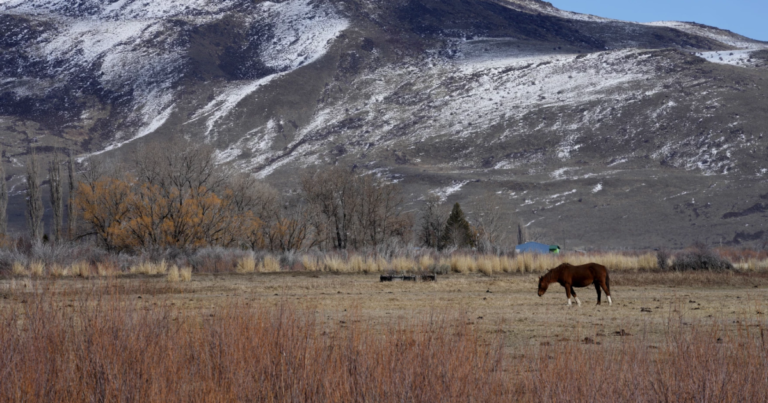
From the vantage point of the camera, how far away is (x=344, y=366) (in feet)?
20.2

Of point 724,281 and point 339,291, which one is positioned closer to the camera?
point 339,291

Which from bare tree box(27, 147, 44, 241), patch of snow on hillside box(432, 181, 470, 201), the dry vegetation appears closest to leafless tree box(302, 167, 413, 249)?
the dry vegetation

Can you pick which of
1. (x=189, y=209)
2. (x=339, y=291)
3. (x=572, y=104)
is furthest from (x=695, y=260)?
(x=572, y=104)

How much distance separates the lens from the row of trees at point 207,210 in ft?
138

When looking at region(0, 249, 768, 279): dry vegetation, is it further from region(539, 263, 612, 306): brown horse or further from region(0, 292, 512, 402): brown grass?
region(0, 292, 512, 402): brown grass

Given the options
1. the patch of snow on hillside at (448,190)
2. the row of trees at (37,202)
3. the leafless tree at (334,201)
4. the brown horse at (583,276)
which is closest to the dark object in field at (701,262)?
the brown horse at (583,276)

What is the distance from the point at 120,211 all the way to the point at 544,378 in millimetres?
42657

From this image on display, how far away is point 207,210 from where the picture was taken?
143 feet

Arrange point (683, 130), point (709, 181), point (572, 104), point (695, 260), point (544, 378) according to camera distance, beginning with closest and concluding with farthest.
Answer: point (544, 378) < point (695, 260) < point (709, 181) < point (683, 130) < point (572, 104)

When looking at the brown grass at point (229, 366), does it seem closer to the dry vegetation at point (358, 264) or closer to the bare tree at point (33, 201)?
the dry vegetation at point (358, 264)

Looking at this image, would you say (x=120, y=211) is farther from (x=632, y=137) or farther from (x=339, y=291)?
(x=632, y=137)

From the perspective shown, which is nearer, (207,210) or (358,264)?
(358,264)

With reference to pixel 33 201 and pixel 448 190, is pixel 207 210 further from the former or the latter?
pixel 448 190

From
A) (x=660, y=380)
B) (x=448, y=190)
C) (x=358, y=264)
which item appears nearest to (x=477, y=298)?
(x=358, y=264)
